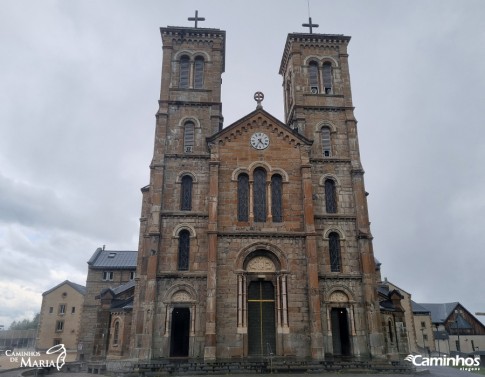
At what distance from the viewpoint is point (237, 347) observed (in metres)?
23.7

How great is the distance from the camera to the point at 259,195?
90.0ft

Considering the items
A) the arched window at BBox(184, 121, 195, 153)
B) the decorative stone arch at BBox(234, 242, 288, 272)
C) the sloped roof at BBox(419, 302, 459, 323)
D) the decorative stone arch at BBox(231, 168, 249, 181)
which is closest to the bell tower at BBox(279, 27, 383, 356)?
the decorative stone arch at BBox(234, 242, 288, 272)

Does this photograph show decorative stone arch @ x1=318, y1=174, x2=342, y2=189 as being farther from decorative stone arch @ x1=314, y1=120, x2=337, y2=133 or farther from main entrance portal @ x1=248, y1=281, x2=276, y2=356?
main entrance portal @ x1=248, y1=281, x2=276, y2=356

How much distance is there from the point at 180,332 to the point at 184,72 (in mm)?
19213

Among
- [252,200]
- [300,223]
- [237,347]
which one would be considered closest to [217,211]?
[252,200]

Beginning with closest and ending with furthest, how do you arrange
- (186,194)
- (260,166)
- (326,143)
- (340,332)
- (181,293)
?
(181,293) → (340,332) → (186,194) → (260,166) → (326,143)

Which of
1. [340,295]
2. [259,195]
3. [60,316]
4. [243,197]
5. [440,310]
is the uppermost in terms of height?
[259,195]

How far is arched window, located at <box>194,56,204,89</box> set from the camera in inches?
1215

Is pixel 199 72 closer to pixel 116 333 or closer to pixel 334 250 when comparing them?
pixel 334 250

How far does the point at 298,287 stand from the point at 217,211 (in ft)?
23.3

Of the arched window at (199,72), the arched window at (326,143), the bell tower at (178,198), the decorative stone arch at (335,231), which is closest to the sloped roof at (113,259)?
the bell tower at (178,198)

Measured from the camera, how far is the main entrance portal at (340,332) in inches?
997

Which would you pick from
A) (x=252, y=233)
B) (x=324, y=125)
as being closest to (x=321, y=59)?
(x=324, y=125)

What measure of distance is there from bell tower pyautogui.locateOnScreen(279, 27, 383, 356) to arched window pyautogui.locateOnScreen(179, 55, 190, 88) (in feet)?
27.4
